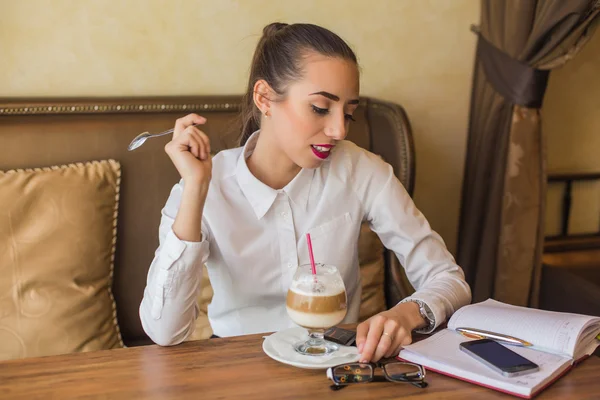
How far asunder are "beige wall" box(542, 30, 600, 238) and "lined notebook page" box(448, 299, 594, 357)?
1.57 metres

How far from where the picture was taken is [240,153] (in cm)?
180

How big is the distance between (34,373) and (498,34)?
2.00 m

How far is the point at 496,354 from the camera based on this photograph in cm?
125

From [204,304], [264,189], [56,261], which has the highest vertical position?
[264,189]

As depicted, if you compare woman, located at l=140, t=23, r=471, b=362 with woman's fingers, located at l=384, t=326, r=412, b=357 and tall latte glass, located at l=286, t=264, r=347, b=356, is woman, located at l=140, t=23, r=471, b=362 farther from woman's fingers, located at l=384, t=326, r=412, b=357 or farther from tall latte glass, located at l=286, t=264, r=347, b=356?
tall latte glass, located at l=286, t=264, r=347, b=356

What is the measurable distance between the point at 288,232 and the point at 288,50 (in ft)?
1.42

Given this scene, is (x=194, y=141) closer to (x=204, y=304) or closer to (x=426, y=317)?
(x=426, y=317)

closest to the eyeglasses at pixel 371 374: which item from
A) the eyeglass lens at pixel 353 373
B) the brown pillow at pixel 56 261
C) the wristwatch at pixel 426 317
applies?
the eyeglass lens at pixel 353 373

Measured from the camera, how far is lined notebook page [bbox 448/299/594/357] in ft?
4.26

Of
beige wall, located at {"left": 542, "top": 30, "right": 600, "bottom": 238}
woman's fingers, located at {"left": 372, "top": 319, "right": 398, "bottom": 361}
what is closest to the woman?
woman's fingers, located at {"left": 372, "top": 319, "right": 398, "bottom": 361}

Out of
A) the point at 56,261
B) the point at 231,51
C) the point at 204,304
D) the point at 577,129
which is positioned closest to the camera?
Result: the point at 56,261

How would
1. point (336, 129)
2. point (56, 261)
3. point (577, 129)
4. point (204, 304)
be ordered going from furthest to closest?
point (577, 129)
point (204, 304)
point (56, 261)
point (336, 129)

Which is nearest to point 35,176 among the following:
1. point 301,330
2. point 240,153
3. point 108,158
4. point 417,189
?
point 108,158

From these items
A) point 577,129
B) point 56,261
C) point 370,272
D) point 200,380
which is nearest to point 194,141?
point 200,380
